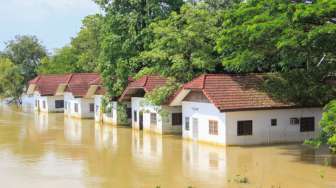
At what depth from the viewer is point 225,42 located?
93.7 ft

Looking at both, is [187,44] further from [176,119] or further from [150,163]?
[150,163]

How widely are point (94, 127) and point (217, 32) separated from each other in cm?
1454

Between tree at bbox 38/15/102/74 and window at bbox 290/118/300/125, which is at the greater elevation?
tree at bbox 38/15/102/74

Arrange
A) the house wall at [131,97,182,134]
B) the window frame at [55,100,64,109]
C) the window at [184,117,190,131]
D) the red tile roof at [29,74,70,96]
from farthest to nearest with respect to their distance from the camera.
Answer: the window frame at [55,100,64,109], the red tile roof at [29,74,70,96], the house wall at [131,97,182,134], the window at [184,117,190,131]

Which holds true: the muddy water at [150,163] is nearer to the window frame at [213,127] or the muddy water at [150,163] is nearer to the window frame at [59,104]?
the window frame at [213,127]

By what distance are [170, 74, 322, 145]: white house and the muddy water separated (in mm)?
967

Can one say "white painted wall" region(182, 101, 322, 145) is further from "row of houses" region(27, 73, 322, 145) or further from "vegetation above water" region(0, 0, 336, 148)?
"vegetation above water" region(0, 0, 336, 148)

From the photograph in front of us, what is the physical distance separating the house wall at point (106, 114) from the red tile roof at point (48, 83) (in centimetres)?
1413

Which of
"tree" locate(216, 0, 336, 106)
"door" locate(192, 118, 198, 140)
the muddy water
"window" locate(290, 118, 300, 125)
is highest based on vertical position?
"tree" locate(216, 0, 336, 106)

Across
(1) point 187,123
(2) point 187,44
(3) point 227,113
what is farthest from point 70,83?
(3) point 227,113

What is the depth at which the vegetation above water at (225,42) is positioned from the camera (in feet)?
78.9

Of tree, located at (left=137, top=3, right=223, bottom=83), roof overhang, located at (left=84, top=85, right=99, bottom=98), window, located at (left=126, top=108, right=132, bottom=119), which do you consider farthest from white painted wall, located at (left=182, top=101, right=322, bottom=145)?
roof overhang, located at (left=84, top=85, right=99, bottom=98)

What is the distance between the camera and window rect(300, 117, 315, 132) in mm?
31406

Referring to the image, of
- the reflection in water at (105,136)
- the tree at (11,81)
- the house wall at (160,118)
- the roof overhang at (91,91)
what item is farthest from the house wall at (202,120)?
the tree at (11,81)
